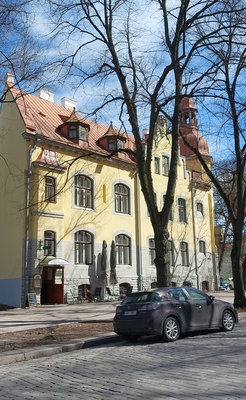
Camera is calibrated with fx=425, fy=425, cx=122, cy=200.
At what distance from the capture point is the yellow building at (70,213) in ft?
80.8

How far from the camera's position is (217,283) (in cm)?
3884

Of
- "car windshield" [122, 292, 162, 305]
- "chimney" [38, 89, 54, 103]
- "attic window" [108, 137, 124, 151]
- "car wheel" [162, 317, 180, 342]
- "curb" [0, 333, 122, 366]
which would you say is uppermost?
"chimney" [38, 89, 54, 103]

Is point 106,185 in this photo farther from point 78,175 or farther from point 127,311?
point 127,311

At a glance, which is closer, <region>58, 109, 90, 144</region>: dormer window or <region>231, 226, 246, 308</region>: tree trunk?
<region>231, 226, 246, 308</region>: tree trunk

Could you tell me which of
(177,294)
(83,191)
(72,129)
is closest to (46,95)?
(72,129)

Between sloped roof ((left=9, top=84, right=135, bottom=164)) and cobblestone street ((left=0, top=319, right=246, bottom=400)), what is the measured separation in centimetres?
1662

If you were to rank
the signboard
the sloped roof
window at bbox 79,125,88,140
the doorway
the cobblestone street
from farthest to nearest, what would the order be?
window at bbox 79,125,88,140
the sloped roof
the doorway
the signboard
the cobblestone street

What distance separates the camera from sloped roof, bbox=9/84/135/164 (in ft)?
86.8

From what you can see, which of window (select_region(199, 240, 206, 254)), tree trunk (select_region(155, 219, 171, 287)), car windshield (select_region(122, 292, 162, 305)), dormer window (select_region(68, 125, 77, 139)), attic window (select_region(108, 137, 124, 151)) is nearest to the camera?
car windshield (select_region(122, 292, 162, 305))

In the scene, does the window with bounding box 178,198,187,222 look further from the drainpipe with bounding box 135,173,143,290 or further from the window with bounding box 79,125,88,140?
the window with bounding box 79,125,88,140

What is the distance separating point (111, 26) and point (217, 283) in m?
27.5

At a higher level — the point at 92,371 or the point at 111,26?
the point at 111,26

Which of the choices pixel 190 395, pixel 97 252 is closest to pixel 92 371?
pixel 190 395

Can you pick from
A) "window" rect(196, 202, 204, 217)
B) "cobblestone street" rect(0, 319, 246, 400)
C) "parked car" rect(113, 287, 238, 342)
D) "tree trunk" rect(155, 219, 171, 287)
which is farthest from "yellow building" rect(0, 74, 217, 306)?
"cobblestone street" rect(0, 319, 246, 400)
